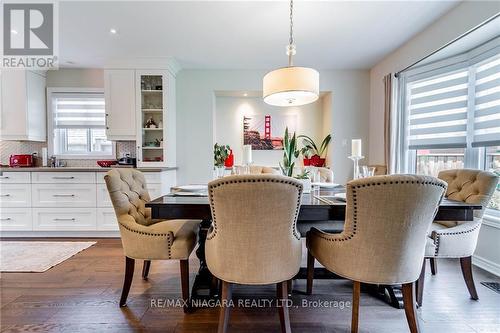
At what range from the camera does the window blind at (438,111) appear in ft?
9.37

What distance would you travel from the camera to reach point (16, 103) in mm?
3613

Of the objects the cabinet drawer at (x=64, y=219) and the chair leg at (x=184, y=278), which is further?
the cabinet drawer at (x=64, y=219)

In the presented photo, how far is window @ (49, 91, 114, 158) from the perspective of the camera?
4035 millimetres

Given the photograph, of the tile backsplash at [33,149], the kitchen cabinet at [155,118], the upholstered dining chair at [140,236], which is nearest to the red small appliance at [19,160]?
the tile backsplash at [33,149]

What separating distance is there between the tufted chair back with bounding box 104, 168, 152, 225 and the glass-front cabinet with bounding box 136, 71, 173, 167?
169 centimetres

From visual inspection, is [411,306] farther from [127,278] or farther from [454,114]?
[454,114]

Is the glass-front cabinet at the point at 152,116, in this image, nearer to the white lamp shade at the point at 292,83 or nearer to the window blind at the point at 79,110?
the window blind at the point at 79,110

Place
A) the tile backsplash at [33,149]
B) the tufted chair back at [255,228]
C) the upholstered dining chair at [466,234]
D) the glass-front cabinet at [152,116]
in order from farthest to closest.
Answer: the tile backsplash at [33,149]
the glass-front cabinet at [152,116]
the upholstered dining chair at [466,234]
the tufted chair back at [255,228]

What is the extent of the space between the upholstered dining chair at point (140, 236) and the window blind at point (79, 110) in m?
2.69

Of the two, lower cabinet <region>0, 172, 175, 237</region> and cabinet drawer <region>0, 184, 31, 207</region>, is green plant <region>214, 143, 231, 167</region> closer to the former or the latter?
lower cabinet <region>0, 172, 175, 237</region>

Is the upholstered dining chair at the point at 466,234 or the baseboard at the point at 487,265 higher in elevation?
the upholstered dining chair at the point at 466,234

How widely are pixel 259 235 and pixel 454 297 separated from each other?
1.79m

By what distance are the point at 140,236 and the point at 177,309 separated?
59 cm

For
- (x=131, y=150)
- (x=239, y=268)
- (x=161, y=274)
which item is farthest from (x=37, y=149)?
(x=239, y=268)
